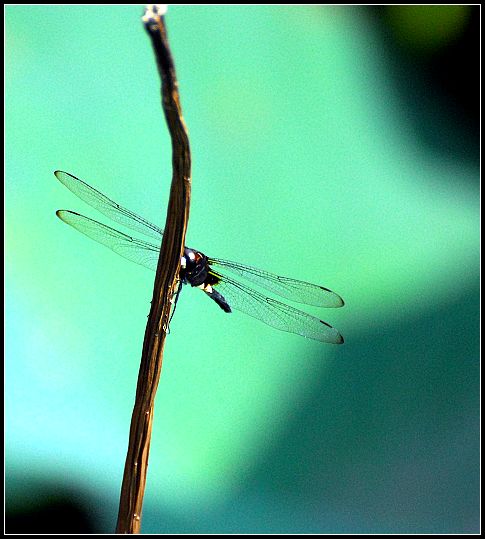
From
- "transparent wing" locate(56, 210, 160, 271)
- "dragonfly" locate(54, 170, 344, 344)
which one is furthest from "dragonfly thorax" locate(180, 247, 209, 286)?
"transparent wing" locate(56, 210, 160, 271)

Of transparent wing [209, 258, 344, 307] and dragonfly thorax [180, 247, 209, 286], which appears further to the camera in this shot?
transparent wing [209, 258, 344, 307]

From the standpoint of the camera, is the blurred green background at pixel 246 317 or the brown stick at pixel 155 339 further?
the blurred green background at pixel 246 317

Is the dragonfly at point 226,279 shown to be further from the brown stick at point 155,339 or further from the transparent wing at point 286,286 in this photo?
the brown stick at point 155,339

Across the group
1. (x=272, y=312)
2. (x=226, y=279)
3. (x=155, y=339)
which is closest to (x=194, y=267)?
(x=226, y=279)

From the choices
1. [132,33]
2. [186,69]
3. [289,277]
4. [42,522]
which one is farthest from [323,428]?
[132,33]

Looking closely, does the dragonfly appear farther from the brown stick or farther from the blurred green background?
the brown stick

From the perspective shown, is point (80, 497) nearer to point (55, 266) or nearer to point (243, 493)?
point (243, 493)

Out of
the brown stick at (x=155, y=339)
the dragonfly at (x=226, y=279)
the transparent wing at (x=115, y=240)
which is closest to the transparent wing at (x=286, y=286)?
the dragonfly at (x=226, y=279)
